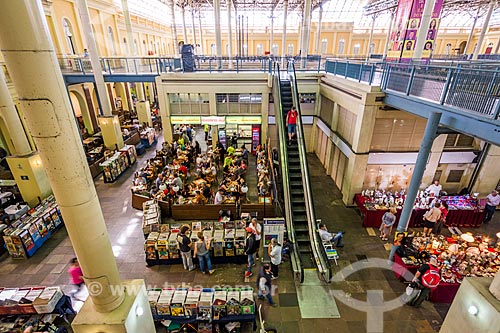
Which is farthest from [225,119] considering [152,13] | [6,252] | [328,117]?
[152,13]

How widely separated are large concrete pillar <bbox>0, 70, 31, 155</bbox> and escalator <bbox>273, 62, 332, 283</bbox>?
37.3ft

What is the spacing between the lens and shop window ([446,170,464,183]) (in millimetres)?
12844

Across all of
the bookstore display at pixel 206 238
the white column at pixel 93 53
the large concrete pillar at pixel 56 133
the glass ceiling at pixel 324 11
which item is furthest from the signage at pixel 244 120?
the glass ceiling at pixel 324 11

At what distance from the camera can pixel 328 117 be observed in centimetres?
1591

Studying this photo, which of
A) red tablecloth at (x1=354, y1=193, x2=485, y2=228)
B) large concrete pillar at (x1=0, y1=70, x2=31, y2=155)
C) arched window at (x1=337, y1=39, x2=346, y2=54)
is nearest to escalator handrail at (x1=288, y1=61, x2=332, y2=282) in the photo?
red tablecloth at (x1=354, y1=193, x2=485, y2=228)

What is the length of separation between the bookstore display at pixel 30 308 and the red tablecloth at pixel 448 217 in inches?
424

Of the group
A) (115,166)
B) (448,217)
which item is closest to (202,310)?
(448,217)

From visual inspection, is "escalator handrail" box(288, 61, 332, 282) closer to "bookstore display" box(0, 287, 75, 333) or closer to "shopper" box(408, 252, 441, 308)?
"shopper" box(408, 252, 441, 308)

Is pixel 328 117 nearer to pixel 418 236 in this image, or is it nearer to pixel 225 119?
pixel 225 119

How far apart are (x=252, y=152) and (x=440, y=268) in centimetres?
Answer: 1275

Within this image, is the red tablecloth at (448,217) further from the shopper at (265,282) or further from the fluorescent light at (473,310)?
the fluorescent light at (473,310)

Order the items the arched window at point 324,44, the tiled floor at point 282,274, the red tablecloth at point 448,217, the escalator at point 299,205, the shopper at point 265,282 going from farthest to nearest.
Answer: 1. the arched window at point 324,44
2. the red tablecloth at point 448,217
3. the escalator at point 299,205
4. the shopper at point 265,282
5. the tiled floor at point 282,274

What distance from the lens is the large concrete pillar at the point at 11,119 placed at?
1102 centimetres

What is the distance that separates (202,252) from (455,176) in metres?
12.6
